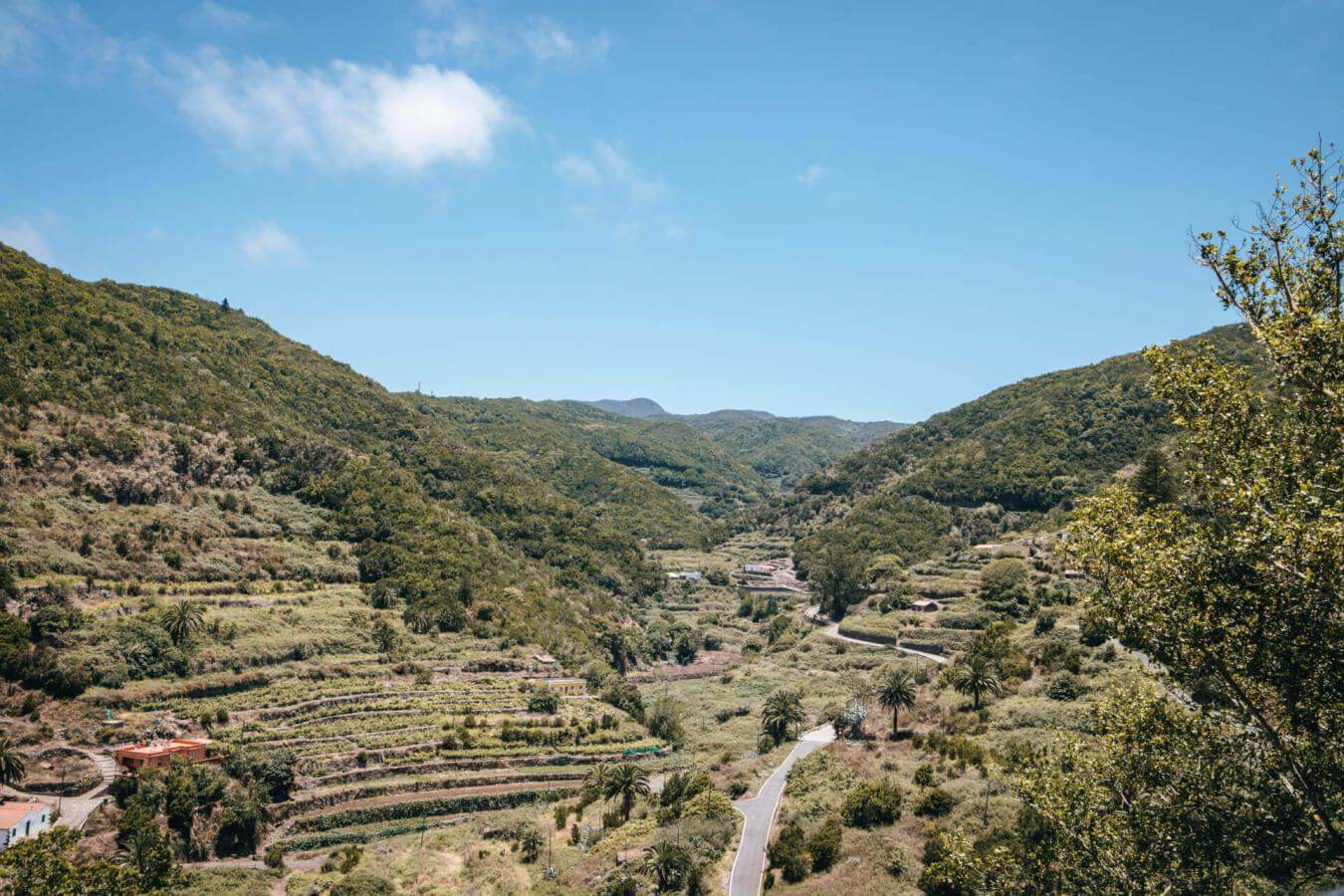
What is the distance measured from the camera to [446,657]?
66.4 meters

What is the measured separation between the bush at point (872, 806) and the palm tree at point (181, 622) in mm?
45513

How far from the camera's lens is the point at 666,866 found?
108 ft

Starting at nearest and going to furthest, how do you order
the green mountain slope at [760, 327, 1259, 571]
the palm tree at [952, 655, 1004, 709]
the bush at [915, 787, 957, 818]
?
the bush at [915, 787, 957, 818] → the palm tree at [952, 655, 1004, 709] → the green mountain slope at [760, 327, 1259, 571]

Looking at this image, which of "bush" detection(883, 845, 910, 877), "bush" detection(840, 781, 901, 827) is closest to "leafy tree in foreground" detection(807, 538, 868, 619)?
"bush" detection(840, 781, 901, 827)

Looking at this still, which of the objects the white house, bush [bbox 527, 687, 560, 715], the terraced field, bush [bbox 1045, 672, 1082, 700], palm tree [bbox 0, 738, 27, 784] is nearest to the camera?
the white house

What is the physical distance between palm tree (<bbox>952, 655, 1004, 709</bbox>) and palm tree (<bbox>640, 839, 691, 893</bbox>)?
22403 mm

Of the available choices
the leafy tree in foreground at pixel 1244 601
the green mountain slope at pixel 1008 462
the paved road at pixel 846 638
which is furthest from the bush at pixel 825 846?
the green mountain slope at pixel 1008 462

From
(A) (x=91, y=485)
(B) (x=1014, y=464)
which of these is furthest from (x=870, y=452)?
(A) (x=91, y=485)

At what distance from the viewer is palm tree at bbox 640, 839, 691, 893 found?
32.7 metres

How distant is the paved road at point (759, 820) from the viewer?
33.0 m

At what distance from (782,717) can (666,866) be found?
23335 millimetres

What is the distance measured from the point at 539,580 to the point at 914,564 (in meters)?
49.5

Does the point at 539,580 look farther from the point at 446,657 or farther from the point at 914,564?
the point at 914,564

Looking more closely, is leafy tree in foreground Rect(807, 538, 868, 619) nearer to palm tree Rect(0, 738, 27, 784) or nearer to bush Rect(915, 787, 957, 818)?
bush Rect(915, 787, 957, 818)
